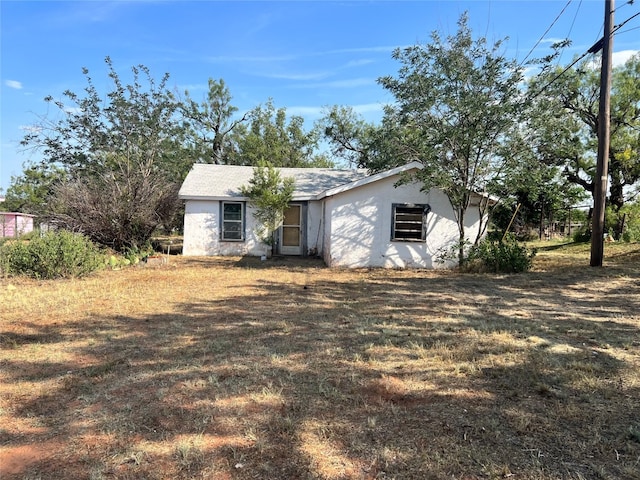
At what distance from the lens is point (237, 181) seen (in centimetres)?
1565

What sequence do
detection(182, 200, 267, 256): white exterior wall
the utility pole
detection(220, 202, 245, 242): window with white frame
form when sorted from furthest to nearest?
detection(220, 202, 245, 242): window with white frame
detection(182, 200, 267, 256): white exterior wall
the utility pole

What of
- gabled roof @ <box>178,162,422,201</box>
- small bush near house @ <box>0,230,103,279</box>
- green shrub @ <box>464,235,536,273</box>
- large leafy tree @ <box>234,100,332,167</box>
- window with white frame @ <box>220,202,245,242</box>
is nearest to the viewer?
small bush near house @ <box>0,230,103,279</box>

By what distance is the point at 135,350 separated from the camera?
4.48 metres

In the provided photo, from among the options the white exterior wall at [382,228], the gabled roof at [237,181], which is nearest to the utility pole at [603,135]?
the white exterior wall at [382,228]

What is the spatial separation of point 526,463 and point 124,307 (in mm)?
6009

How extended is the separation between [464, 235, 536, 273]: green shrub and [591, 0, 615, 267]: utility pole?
1729mm

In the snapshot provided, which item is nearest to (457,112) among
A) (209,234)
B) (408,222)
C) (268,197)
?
(408,222)

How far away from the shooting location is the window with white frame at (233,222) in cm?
1464

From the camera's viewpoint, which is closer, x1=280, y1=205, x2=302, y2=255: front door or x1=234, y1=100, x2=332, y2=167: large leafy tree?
x1=280, y1=205, x2=302, y2=255: front door

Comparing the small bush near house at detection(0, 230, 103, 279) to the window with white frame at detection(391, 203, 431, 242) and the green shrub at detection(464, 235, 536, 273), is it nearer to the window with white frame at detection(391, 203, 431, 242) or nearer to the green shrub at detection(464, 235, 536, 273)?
the window with white frame at detection(391, 203, 431, 242)

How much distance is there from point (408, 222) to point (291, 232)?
480 cm

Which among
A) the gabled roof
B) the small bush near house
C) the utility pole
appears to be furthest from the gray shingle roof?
the utility pole

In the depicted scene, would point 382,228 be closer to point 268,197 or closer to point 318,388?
point 268,197

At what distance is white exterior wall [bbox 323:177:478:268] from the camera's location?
11.9 metres
